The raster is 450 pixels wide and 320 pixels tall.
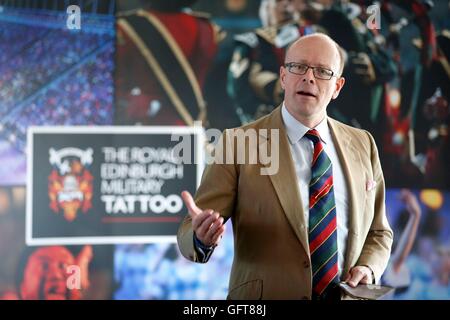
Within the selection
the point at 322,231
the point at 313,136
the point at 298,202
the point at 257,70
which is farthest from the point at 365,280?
the point at 257,70

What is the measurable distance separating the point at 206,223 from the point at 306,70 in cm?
56

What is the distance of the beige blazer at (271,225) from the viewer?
1772 mm

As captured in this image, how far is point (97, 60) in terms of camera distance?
12.4 ft

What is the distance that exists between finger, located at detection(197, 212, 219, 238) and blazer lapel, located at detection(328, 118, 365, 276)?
0.45 metres

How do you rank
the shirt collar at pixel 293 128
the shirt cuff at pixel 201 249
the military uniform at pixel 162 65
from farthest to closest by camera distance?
the military uniform at pixel 162 65 < the shirt collar at pixel 293 128 < the shirt cuff at pixel 201 249

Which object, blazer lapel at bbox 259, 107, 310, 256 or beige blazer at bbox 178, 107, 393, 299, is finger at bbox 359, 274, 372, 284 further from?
blazer lapel at bbox 259, 107, 310, 256

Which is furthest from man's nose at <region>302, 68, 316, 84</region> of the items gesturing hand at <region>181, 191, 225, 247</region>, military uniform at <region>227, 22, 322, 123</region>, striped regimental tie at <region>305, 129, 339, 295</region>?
military uniform at <region>227, 22, 322, 123</region>

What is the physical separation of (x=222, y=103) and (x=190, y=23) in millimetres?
489

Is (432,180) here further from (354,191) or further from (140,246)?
(354,191)

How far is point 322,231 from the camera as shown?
5.89ft

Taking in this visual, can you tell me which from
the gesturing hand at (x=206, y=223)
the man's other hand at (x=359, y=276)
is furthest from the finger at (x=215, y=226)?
the man's other hand at (x=359, y=276)

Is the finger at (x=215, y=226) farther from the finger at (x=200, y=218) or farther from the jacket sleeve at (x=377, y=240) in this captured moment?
the jacket sleeve at (x=377, y=240)

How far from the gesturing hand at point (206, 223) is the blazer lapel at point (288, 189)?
0.25 meters

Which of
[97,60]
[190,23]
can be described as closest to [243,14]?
[190,23]
